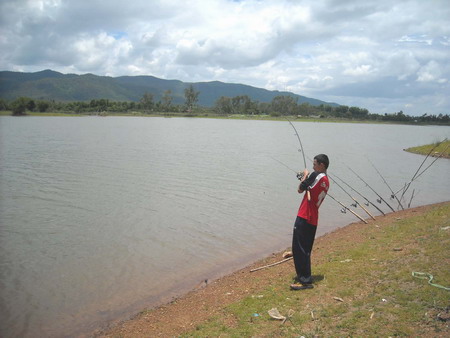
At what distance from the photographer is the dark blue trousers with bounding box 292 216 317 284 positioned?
7.02 m

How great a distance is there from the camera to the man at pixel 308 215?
6.83 meters

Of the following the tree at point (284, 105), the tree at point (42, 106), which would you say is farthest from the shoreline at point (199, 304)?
the tree at point (284, 105)

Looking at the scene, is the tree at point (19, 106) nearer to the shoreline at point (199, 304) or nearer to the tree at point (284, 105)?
the shoreline at point (199, 304)

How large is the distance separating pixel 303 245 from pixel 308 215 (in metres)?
0.64

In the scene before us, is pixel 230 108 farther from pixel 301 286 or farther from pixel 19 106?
pixel 301 286

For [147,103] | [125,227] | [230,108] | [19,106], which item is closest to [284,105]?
[230,108]

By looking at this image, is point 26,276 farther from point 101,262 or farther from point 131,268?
point 131,268

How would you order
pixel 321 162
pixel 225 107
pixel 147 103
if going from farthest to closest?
pixel 225 107, pixel 147 103, pixel 321 162

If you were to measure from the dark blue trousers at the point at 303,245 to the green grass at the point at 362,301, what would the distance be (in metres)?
0.35

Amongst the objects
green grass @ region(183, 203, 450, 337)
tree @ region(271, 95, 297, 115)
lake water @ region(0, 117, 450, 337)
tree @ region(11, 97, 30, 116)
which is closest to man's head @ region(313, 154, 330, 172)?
green grass @ region(183, 203, 450, 337)

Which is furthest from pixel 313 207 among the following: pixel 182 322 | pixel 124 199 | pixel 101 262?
pixel 124 199

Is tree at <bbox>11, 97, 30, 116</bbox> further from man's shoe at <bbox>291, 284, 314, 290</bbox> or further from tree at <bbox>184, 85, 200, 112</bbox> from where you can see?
man's shoe at <bbox>291, 284, 314, 290</bbox>

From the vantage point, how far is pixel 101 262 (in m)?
10.3

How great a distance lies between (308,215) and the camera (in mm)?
6949
